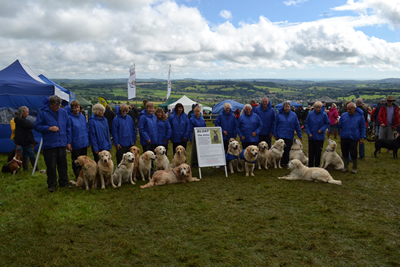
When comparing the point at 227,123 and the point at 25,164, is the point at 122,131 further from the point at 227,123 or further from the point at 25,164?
the point at 25,164

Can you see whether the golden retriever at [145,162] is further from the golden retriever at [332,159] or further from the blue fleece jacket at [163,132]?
the golden retriever at [332,159]

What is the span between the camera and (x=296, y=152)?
7.61 m

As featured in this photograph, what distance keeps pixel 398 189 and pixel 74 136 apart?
747cm

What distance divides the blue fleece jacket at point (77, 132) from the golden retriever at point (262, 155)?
189 inches

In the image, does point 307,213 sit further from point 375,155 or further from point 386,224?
point 375,155

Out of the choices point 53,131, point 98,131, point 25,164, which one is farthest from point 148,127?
point 25,164

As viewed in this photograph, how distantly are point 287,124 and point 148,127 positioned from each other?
13.3ft

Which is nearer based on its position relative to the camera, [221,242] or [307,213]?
[221,242]

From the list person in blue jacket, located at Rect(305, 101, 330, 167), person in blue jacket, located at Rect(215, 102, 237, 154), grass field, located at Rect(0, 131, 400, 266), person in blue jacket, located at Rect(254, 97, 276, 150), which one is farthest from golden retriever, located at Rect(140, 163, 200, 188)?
person in blue jacket, located at Rect(305, 101, 330, 167)

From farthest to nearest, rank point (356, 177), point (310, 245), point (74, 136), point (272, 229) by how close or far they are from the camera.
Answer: point (356, 177), point (74, 136), point (272, 229), point (310, 245)

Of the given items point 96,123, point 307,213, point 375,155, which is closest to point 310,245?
point 307,213

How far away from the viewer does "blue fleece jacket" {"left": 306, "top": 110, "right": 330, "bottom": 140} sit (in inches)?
286

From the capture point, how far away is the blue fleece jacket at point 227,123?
308 inches

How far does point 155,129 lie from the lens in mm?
7039
